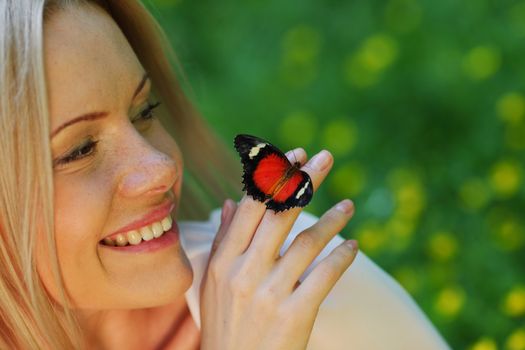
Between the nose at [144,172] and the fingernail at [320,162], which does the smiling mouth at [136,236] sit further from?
the fingernail at [320,162]

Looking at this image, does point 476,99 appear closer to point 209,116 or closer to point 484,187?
point 484,187

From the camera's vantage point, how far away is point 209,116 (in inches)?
164

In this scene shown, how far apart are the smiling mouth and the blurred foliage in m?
1.65

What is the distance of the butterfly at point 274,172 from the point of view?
1755 mm

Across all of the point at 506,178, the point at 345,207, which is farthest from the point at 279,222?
the point at 506,178

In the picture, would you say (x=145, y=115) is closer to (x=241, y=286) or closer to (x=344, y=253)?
(x=241, y=286)

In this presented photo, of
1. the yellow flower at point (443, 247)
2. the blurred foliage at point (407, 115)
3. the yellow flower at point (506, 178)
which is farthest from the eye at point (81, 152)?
the yellow flower at point (506, 178)

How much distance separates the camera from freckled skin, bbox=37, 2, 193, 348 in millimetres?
1716

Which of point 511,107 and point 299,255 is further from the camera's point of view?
point 511,107

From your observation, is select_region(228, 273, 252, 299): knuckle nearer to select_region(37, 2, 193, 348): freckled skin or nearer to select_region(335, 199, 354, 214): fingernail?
select_region(37, 2, 193, 348): freckled skin

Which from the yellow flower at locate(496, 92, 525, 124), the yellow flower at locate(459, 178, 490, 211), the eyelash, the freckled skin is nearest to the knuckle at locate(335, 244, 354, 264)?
the freckled skin

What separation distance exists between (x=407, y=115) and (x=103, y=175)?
8.03 feet

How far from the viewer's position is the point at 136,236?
1.86 meters

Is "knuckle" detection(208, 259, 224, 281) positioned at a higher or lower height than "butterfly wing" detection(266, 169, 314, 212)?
lower
